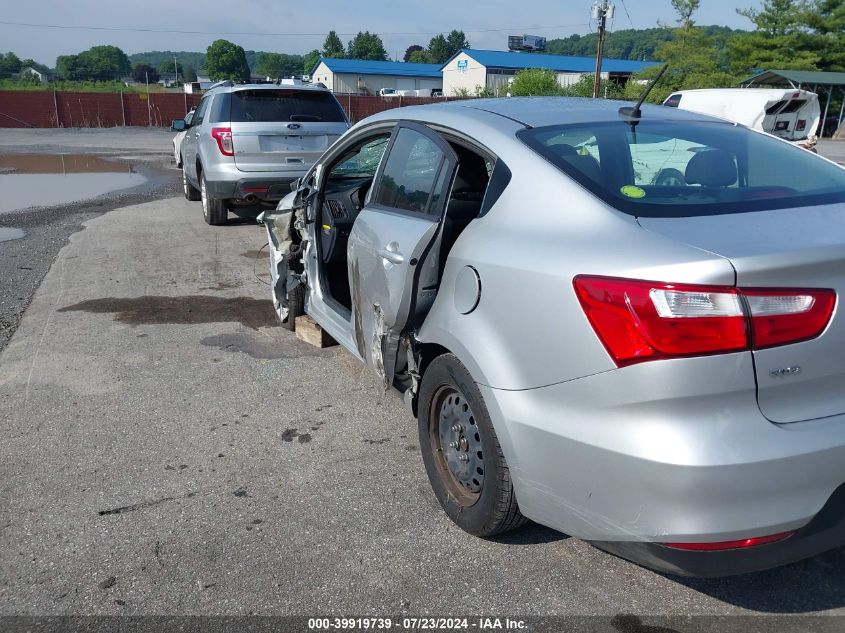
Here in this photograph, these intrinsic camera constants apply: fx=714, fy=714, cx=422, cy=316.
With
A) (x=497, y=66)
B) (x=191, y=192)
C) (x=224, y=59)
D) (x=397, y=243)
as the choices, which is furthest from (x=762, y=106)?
(x=224, y=59)

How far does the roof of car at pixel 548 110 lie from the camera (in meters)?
3.12

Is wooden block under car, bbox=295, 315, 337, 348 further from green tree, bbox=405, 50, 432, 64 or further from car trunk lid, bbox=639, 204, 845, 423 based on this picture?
green tree, bbox=405, 50, 432, 64

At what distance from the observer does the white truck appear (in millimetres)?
15750

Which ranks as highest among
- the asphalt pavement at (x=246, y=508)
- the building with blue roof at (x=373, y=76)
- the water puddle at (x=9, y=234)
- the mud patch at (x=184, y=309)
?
the building with blue roof at (x=373, y=76)

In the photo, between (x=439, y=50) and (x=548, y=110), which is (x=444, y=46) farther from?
(x=548, y=110)

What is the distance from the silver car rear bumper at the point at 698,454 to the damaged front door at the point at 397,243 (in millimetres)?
1049

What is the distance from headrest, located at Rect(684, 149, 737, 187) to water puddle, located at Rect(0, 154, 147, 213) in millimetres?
11270

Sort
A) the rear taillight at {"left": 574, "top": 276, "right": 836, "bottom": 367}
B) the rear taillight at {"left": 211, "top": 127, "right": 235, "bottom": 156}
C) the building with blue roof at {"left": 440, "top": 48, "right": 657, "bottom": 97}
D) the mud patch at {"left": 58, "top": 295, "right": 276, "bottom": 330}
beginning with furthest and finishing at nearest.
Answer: the building with blue roof at {"left": 440, "top": 48, "right": 657, "bottom": 97}, the rear taillight at {"left": 211, "top": 127, "right": 235, "bottom": 156}, the mud patch at {"left": 58, "top": 295, "right": 276, "bottom": 330}, the rear taillight at {"left": 574, "top": 276, "right": 836, "bottom": 367}

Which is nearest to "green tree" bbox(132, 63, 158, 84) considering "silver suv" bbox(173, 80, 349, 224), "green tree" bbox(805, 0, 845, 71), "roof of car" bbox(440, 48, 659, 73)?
"roof of car" bbox(440, 48, 659, 73)

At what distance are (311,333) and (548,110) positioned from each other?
8.56 feet

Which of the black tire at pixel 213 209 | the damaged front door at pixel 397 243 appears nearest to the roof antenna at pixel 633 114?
the damaged front door at pixel 397 243

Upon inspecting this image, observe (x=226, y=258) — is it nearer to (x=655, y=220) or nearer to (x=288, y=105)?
(x=288, y=105)

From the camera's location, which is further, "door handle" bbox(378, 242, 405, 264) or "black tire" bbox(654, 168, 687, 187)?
"door handle" bbox(378, 242, 405, 264)

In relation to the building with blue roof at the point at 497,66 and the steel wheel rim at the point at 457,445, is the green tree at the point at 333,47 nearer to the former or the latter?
the building with blue roof at the point at 497,66
